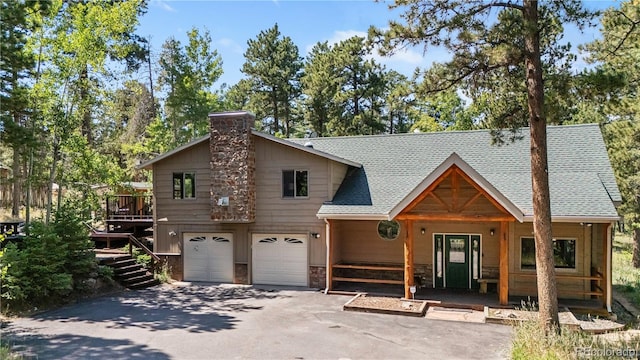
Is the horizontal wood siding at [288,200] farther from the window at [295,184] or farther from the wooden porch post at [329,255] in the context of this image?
the wooden porch post at [329,255]

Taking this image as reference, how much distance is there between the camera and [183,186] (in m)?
17.0

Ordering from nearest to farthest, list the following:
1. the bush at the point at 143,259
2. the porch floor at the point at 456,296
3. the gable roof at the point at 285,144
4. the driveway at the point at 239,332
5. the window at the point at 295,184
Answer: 1. the driveway at the point at 239,332
2. the porch floor at the point at 456,296
3. the gable roof at the point at 285,144
4. the window at the point at 295,184
5. the bush at the point at 143,259

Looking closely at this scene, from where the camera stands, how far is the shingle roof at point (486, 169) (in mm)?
12820

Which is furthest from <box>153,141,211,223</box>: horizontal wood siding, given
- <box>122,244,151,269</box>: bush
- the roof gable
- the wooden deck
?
the roof gable

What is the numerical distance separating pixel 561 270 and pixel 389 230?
5.39 meters

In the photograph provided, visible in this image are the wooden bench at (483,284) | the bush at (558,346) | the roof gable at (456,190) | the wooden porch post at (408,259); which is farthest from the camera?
the wooden bench at (483,284)

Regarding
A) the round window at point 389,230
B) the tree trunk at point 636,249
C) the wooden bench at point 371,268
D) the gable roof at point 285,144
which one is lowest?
the tree trunk at point 636,249

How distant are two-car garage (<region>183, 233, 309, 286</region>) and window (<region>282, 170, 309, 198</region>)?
1464mm

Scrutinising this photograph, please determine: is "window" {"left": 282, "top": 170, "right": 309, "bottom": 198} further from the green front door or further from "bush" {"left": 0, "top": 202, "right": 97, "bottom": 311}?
"bush" {"left": 0, "top": 202, "right": 97, "bottom": 311}

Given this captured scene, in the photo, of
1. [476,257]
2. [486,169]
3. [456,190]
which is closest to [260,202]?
[456,190]

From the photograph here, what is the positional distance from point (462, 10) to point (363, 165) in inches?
334

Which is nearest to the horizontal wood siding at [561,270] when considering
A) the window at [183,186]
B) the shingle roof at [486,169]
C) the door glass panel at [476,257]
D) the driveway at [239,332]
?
the door glass panel at [476,257]

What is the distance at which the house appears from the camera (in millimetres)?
13422

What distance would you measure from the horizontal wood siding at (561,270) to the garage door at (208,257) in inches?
378
